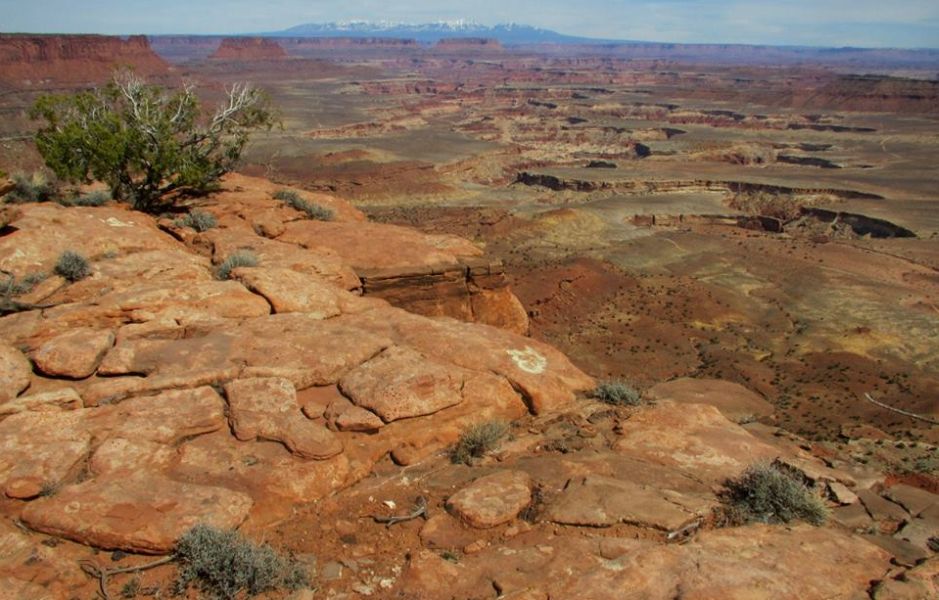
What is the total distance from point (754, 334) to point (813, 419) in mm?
7855

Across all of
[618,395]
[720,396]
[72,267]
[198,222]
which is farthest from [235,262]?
[720,396]

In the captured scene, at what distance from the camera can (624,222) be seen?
41.9 m

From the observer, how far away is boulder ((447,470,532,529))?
6.35 meters

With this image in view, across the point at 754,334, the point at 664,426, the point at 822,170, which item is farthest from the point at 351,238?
the point at 822,170

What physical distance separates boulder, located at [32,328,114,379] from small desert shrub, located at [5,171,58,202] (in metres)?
8.25

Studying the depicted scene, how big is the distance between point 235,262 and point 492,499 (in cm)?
695

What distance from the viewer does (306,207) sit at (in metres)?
16.7

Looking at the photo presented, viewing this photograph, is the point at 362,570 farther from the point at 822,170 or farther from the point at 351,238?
the point at 822,170

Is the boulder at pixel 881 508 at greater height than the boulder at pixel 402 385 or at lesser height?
lesser

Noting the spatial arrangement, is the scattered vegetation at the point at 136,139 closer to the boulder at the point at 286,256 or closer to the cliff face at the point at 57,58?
the boulder at the point at 286,256

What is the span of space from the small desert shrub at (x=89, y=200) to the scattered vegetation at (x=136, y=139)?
23.4 inches

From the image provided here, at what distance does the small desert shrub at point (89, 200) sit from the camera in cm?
1468

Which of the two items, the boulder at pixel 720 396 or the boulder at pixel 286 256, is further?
the boulder at pixel 720 396

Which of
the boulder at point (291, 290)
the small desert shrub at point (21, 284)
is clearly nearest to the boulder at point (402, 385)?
the boulder at point (291, 290)
